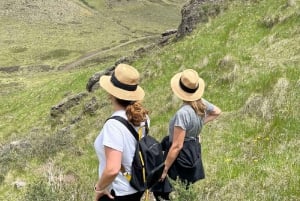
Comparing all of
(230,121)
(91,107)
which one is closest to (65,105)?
(91,107)

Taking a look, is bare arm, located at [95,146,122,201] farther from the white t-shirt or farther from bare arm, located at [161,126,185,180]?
bare arm, located at [161,126,185,180]

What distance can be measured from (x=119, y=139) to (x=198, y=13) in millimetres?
21993

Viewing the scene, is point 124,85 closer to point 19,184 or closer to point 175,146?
point 175,146

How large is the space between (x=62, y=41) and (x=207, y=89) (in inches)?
4866

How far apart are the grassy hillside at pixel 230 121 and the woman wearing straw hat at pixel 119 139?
28.7 inches

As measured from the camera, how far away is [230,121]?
37.7ft

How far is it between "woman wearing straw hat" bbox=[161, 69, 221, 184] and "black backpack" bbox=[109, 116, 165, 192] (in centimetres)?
83

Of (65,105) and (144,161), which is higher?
(144,161)

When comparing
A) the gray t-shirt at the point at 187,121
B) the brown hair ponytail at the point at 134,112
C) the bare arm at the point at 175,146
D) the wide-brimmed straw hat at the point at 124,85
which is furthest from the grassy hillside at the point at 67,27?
the brown hair ponytail at the point at 134,112

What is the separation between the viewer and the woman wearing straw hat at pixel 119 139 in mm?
5133

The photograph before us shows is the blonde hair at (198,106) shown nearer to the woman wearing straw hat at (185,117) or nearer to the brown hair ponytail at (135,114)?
the woman wearing straw hat at (185,117)

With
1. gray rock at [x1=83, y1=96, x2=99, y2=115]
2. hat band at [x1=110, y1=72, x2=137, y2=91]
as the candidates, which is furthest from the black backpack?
gray rock at [x1=83, y1=96, x2=99, y2=115]

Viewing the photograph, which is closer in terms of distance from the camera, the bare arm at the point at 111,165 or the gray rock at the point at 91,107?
the bare arm at the point at 111,165

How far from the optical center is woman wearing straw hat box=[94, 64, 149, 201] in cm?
513
